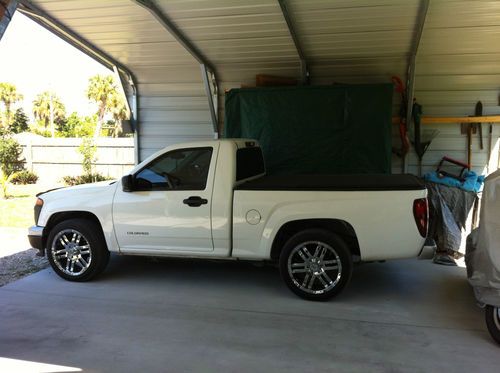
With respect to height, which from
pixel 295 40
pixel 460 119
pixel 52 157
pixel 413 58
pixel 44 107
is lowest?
pixel 52 157

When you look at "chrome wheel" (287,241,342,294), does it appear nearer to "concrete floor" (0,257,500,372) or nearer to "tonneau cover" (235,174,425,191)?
"concrete floor" (0,257,500,372)

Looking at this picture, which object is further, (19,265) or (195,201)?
(19,265)

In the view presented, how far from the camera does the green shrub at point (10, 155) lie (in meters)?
16.2

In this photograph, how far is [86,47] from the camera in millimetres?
8141

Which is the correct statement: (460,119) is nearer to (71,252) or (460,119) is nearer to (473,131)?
(473,131)

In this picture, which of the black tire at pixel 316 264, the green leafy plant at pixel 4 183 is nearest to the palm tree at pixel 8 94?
the green leafy plant at pixel 4 183

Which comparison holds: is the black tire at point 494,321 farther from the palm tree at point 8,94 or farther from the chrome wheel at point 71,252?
the palm tree at point 8,94

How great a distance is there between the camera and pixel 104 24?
7.32 meters

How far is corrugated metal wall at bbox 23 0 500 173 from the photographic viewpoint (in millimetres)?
6527

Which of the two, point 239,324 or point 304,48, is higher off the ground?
point 304,48

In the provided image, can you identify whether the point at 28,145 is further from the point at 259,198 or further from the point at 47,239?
the point at 259,198

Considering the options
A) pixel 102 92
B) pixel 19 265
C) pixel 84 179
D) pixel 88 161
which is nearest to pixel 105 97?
pixel 102 92

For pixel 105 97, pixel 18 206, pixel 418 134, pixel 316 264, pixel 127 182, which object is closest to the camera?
pixel 316 264

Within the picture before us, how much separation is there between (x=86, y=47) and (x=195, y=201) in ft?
15.2
